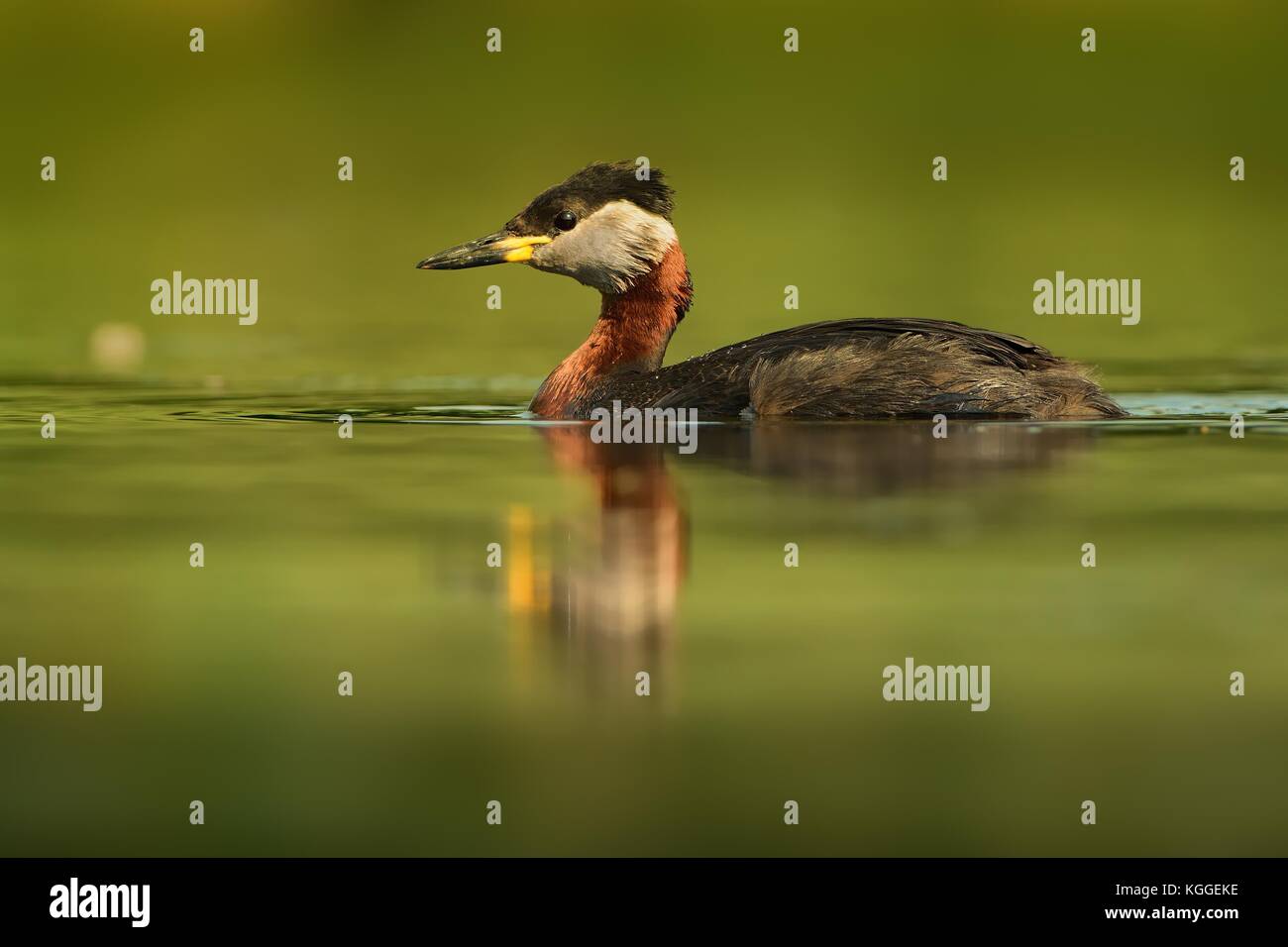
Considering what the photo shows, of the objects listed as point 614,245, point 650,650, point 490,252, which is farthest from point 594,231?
point 650,650

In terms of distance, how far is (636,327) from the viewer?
12.3m

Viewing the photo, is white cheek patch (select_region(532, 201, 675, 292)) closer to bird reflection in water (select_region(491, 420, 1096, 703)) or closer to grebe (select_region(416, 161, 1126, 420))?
grebe (select_region(416, 161, 1126, 420))

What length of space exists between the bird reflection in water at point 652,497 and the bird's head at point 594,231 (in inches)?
46.6

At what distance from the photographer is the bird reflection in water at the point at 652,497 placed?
21.2ft

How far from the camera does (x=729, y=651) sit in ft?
20.6

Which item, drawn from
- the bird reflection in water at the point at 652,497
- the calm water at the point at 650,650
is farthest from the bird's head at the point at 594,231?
the calm water at the point at 650,650

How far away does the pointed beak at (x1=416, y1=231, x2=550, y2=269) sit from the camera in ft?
40.0

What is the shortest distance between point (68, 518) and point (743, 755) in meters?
3.90

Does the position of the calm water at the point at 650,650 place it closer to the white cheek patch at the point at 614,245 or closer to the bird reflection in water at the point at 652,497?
the bird reflection in water at the point at 652,497

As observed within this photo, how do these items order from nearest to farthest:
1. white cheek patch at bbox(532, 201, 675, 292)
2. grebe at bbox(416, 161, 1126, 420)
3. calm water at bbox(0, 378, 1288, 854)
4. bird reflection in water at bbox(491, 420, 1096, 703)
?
calm water at bbox(0, 378, 1288, 854) → bird reflection in water at bbox(491, 420, 1096, 703) → grebe at bbox(416, 161, 1126, 420) → white cheek patch at bbox(532, 201, 675, 292)

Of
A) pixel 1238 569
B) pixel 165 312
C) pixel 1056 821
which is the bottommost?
pixel 1056 821

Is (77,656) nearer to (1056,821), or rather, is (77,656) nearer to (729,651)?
(729,651)

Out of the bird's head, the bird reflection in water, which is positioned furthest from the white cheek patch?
the bird reflection in water

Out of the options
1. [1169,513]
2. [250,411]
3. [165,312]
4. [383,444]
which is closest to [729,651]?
[1169,513]
